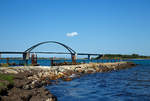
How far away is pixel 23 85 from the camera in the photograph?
13.7 meters

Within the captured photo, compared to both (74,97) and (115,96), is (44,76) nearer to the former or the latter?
(74,97)

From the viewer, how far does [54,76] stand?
23.3m

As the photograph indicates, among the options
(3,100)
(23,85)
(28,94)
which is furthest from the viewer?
(23,85)

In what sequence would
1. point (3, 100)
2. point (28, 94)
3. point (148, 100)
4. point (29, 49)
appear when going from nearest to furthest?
point (3, 100) → point (28, 94) → point (148, 100) → point (29, 49)

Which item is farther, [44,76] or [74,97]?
[44,76]

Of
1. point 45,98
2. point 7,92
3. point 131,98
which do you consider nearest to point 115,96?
point 131,98

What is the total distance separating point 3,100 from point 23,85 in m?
4.79

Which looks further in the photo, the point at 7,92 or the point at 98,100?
the point at 98,100

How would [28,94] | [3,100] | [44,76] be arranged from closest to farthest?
[3,100], [28,94], [44,76]

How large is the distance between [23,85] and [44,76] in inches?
337

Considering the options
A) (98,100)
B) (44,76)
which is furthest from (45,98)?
(44,76)

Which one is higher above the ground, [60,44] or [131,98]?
[60,44]

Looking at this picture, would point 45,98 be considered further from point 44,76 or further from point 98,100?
point 44,76

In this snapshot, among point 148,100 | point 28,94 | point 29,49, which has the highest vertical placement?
point 29,49
